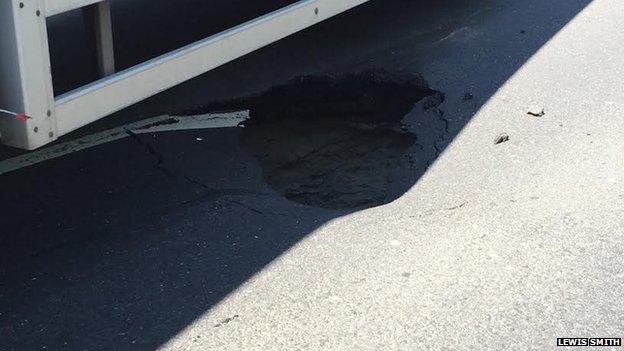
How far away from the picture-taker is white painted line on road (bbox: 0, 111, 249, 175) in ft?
15.4

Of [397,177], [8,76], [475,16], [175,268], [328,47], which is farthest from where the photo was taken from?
[475,16]

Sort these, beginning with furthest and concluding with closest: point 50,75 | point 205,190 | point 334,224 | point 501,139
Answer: point 501,139 → point 205,190 → point 334,224 → point 50,75

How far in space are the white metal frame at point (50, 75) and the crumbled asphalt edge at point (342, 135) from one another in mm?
818

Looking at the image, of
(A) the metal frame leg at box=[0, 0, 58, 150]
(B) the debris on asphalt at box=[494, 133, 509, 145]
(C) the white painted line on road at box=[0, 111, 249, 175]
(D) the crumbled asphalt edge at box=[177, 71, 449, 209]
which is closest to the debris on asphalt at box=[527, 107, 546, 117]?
(B) the debris on asphalt at box=[494, 133, 509, 145]

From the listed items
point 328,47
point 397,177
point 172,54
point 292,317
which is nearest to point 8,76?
point 172,54

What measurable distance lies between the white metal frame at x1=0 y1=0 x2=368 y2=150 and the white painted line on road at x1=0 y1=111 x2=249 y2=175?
94 cm

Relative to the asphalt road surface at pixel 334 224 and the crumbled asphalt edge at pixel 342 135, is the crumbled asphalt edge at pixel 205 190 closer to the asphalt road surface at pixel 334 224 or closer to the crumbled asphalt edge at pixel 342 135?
the asphalt road surface at pixel 334 224

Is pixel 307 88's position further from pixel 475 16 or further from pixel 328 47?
pixel 475 16

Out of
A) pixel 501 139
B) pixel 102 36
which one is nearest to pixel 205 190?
pixel 102 36

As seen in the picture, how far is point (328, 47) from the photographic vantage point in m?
6.57

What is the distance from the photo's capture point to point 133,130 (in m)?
5.09

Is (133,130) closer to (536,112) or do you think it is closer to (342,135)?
(342,135)

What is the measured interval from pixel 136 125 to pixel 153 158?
19.1 inches

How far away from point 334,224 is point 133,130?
162 centimetres
